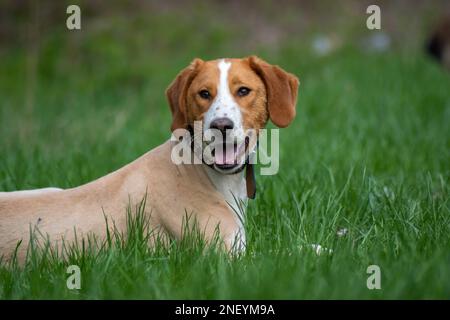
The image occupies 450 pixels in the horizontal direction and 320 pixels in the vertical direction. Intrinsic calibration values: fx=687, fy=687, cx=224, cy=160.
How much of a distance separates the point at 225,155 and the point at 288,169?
2.05 m

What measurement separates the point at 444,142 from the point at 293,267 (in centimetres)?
391

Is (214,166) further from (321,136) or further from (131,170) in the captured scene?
(321,136)

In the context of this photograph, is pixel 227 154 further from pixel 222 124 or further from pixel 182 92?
pixel 182 92

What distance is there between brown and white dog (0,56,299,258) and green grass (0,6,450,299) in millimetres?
167

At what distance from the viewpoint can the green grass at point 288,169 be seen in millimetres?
3191

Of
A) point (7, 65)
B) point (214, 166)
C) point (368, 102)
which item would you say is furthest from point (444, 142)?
point (7, 65)

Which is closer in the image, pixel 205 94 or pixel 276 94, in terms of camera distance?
pixel 205 94

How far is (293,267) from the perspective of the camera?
325 centimetres

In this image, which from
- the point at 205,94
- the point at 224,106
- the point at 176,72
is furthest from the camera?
the point at 176,72

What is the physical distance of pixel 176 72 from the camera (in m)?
11.8

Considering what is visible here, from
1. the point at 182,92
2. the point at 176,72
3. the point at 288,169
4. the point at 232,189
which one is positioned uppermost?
the point at 176,72

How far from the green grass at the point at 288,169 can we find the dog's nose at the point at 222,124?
1.99 feet

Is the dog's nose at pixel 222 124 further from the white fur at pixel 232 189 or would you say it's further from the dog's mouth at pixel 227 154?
the white fur at pixel 232 189

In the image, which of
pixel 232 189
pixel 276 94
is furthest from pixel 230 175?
pixel 276 94
